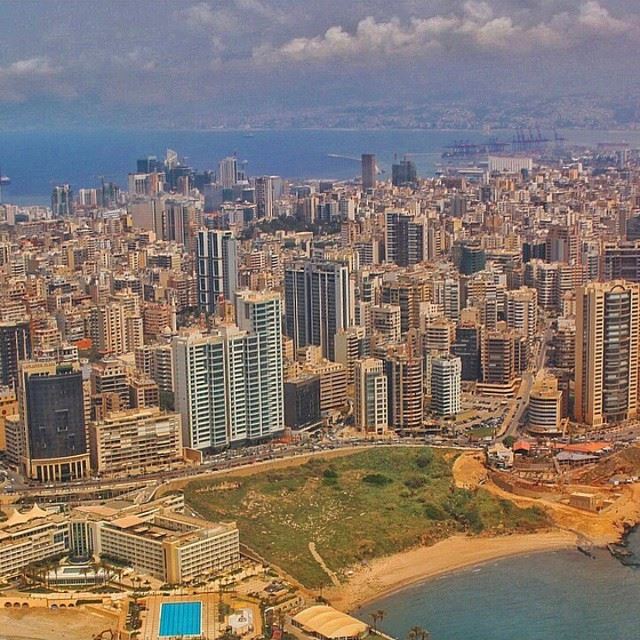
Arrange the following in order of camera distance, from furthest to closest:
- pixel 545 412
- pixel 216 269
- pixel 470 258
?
1. pixel 470 258
2. pixel 216 269
3. pixel 545 412

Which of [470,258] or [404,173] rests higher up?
[404,173]

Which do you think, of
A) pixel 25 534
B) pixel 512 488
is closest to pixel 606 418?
pixel 512 488

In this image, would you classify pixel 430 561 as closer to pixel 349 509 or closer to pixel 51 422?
pixel 349 509

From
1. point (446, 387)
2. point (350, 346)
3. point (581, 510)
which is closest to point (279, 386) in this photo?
point (446, 387)

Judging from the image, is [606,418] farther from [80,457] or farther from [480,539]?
[80,457]

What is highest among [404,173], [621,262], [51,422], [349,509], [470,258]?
[404,173]

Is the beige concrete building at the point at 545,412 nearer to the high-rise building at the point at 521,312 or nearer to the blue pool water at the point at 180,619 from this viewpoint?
the high-rise building at the point at 521,312

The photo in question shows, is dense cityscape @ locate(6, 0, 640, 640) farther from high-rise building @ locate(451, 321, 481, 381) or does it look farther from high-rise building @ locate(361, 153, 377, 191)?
high-rise building @ locate(361, 153, 377, 191)
